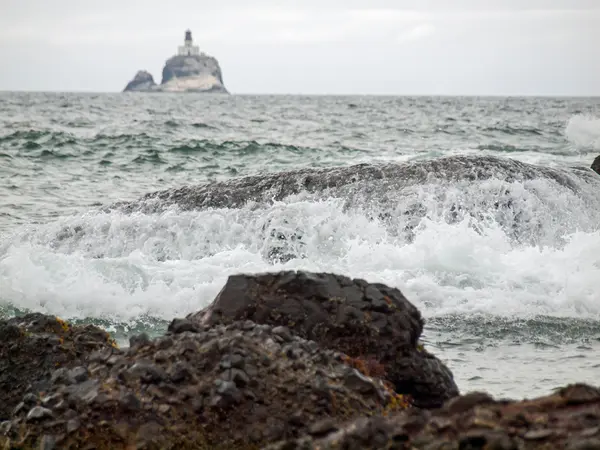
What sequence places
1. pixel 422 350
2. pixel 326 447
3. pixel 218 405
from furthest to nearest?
pixel 422 350
pixel 218 405
pixel 326 447

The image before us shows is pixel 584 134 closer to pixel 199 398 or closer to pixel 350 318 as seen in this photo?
pixel 350 318

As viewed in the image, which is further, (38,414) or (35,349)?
(35,349)

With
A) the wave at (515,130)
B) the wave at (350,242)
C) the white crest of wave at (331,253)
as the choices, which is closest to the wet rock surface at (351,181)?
the wave at (350,242)

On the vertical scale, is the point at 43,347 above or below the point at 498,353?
above

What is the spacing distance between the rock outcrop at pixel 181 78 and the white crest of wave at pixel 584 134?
509 ft

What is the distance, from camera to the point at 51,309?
7.38m

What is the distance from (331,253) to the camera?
8.91 metres

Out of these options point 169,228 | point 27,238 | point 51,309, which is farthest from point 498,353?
point 27,238

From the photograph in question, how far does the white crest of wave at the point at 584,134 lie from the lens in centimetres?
2481

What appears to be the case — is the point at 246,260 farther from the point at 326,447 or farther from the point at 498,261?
the point at 326,447

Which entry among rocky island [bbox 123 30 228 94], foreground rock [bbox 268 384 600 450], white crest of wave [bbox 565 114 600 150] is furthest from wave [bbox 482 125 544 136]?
rocky island [bbox 123 30 228 94]

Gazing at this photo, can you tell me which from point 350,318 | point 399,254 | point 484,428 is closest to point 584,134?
point 399,254

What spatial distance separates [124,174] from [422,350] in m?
14.2

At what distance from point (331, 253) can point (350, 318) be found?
4.54 meters
